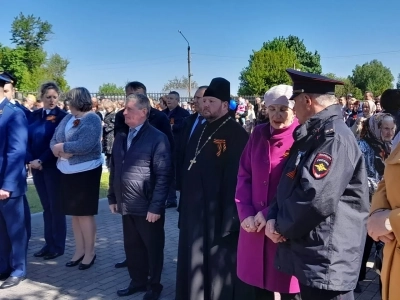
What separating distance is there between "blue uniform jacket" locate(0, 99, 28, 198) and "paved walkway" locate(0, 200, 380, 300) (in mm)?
1028

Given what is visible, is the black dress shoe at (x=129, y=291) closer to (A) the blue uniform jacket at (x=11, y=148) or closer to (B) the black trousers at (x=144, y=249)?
(B) the black trousers at (x=144, y=249)

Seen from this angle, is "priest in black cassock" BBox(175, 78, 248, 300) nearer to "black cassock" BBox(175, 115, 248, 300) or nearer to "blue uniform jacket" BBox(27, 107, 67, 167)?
"black cassock" BBox(175, 115, 248, 300)

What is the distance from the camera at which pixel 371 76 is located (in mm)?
82938

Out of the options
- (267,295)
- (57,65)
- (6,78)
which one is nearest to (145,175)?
(267,295)

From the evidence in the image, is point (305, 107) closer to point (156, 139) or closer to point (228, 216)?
point (228, 216)

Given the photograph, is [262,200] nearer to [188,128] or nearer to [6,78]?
[188,128]

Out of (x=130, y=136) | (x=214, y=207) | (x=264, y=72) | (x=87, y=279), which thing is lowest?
(x=87, y=279)

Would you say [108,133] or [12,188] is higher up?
[108,133]

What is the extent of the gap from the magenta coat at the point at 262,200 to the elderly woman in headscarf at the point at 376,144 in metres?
1.74

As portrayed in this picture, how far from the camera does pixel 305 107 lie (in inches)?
109

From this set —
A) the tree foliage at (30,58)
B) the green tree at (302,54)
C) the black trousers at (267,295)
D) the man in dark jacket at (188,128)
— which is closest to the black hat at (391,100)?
the man in dark jacket at (188,128)

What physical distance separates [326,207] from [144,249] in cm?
262

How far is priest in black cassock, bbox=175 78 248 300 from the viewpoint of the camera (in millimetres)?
3850

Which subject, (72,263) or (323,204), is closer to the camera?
(323,204)
